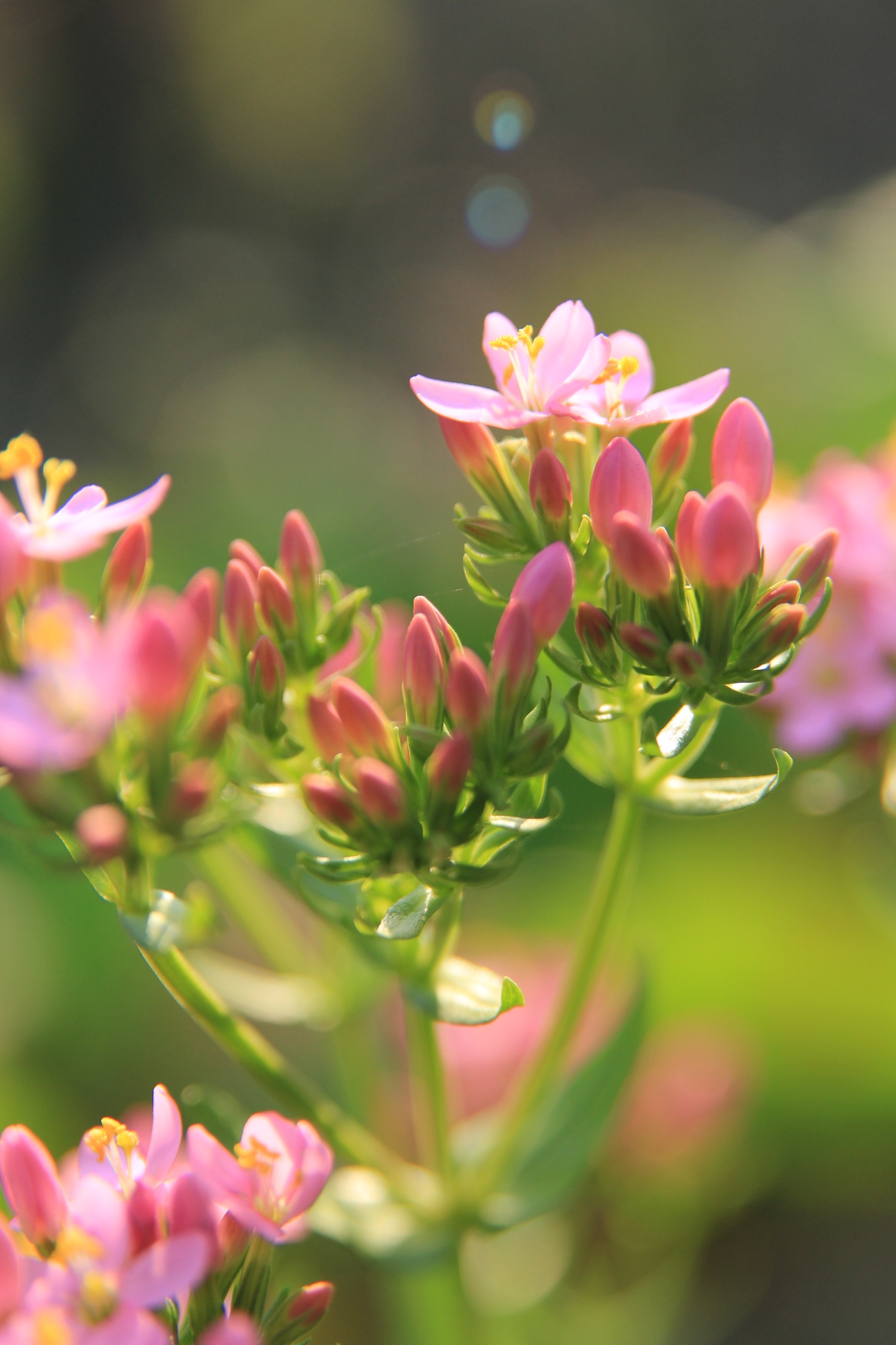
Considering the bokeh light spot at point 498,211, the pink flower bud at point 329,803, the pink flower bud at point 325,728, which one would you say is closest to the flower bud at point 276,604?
the pink flower bud at point 325,728

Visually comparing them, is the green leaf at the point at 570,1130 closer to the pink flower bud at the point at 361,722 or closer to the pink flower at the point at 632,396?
the pink flower bud at the point at 361,722

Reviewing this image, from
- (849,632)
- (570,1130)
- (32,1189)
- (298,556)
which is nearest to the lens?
(32,1189)

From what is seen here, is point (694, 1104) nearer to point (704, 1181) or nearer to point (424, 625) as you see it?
point (704, 1181)

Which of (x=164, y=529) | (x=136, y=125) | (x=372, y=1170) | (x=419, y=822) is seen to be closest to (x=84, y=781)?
(x=419, y=822)

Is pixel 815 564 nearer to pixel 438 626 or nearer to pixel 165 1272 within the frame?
pixel 438 626

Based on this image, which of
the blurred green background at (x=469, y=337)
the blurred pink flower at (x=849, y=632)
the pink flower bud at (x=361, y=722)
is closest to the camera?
the pink flower bud at (x=361, y=722)

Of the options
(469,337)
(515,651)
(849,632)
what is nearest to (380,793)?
(515,651)
